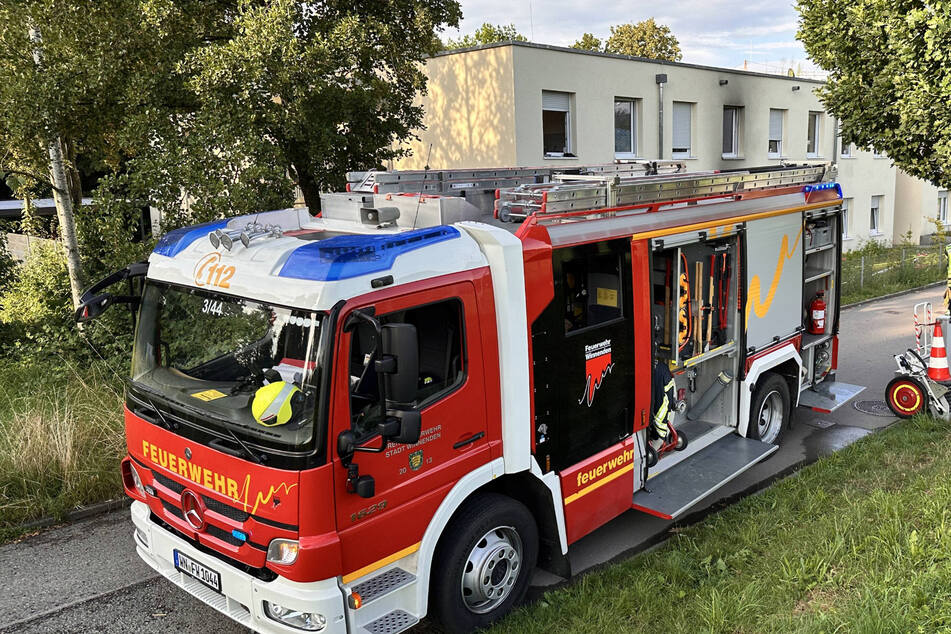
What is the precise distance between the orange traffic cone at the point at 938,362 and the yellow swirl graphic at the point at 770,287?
202cm

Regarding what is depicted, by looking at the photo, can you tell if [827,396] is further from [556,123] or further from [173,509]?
[556,123]

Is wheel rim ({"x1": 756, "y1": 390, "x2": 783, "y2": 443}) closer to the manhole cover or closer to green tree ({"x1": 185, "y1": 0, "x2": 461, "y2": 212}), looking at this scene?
the manhole cover

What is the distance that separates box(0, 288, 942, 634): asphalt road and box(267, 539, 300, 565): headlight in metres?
1.45

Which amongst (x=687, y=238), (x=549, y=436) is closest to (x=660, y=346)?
(x=687, y=238)

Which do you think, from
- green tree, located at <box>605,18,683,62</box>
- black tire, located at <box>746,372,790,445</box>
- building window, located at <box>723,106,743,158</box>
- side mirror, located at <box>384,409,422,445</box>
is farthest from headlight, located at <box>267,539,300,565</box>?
green tree, located at <box>605,18,683,62</box>

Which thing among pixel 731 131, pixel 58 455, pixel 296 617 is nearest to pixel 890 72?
pixel 296 617

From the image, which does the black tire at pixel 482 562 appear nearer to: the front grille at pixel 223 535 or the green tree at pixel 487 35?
the front grille at pixel 223 535

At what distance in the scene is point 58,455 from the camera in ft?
22.6

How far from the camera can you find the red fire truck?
12.8 feet

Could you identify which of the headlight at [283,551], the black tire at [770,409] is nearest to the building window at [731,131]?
the black tire at [770,409]

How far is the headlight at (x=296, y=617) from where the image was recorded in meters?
3.94

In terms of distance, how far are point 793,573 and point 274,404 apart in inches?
A: 137

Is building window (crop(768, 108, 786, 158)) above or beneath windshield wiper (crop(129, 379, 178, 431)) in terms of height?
above

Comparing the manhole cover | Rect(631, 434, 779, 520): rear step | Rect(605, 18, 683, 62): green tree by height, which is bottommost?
the manhole cover
